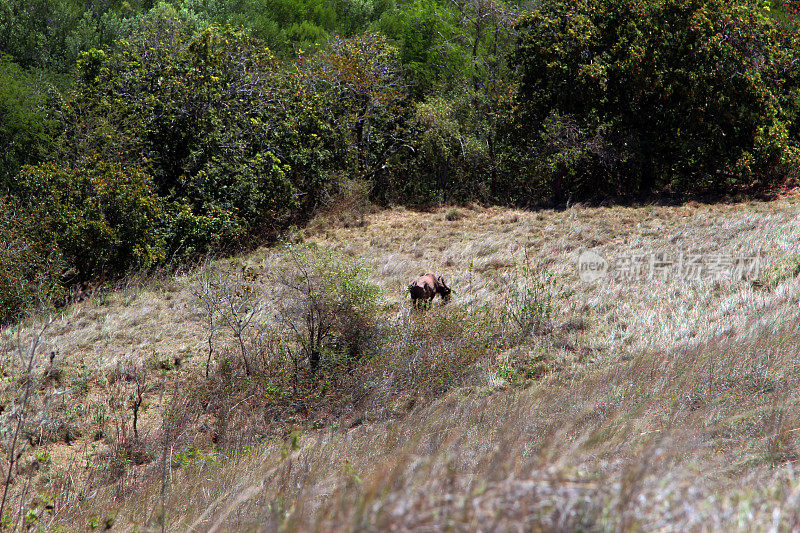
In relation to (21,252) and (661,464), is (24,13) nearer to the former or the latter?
(21,252)

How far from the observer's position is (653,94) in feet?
55.9

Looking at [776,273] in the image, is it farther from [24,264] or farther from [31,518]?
[24,264]

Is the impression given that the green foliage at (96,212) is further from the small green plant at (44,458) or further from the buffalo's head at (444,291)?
the buffalo's head at (444,291)

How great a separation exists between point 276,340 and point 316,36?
920 inches

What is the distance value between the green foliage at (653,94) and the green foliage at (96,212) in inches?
397

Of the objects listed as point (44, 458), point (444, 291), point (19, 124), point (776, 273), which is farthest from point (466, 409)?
point (19, 124)

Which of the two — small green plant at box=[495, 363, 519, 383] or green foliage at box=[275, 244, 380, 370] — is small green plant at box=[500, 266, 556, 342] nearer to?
small green plant at box=[495, 363, 519, 383]

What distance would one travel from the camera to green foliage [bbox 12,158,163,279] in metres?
12.9

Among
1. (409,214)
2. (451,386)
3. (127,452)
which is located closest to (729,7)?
(409,214)

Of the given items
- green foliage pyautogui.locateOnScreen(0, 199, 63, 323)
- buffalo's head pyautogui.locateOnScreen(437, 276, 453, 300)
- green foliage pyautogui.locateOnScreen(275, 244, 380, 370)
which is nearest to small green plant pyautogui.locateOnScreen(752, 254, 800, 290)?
A: buffalo's head pyautogui.locateOnScreen(437, 276, 453, 300)

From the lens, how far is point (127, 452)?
708 cm

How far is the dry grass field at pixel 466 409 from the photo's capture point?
2.12 meters

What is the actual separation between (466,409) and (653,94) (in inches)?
536

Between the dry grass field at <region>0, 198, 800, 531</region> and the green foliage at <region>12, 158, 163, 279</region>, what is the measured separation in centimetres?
111
